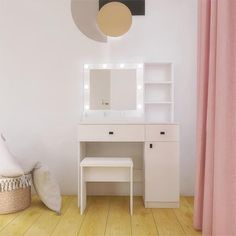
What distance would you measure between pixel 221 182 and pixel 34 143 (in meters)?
2.12

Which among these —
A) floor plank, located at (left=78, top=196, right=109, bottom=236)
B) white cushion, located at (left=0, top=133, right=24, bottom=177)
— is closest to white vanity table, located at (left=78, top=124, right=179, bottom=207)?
floor plank, located at (left=78, top=196, right=109, bottom=236)

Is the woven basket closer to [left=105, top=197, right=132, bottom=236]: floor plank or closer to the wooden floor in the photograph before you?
the wooden floor

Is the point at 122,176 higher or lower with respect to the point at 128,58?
lower

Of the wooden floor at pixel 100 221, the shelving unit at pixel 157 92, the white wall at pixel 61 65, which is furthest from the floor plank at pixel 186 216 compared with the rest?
the shelving unit at pixel 157 92

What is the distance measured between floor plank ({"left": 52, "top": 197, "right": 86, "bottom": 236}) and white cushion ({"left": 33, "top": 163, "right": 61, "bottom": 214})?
15cm

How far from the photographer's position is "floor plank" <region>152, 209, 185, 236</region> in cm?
210

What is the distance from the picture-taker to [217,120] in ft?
5.62

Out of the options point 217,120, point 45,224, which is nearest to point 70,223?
point 45,224

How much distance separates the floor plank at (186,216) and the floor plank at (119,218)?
0.43 metres

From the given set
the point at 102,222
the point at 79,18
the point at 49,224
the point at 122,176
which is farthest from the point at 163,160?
the point at 79,18

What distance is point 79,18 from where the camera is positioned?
3.07 m

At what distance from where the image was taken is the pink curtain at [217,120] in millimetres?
1549

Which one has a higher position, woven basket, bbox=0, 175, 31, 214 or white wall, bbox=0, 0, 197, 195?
white wall, bbox=0, 0, 197, 195

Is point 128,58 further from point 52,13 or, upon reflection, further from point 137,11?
point 52,13
